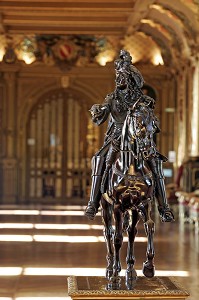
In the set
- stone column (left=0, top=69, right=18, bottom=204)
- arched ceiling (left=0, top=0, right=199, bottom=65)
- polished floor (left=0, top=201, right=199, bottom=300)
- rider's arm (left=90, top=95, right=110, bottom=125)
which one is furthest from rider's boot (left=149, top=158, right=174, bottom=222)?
stone column (left=0, top=69, right=18, bottom=204)

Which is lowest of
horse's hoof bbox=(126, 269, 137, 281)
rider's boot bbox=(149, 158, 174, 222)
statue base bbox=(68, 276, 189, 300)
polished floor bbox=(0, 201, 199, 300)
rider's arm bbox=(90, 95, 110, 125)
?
polished floor bbox=(0, 201, 199, 300)

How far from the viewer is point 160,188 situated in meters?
8.72

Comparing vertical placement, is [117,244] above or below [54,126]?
below

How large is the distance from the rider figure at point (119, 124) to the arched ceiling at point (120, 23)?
1189 centimetres

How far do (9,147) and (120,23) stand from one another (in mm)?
5580

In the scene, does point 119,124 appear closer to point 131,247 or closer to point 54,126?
point 131,247

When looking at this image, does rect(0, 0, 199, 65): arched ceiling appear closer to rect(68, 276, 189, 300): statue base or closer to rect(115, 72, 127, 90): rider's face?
rect(115, 72, 127, 90): rider's face

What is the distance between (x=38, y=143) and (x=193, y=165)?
8280 millimetres

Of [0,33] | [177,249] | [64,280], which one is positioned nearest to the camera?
[64,280]

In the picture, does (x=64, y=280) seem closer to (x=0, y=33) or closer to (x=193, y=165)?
(x=193, y=165)

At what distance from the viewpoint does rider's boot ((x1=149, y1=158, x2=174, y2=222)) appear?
28.3 ft

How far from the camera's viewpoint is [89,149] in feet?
95.4

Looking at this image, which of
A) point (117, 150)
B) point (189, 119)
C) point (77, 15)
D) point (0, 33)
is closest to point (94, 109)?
point (117, 150)

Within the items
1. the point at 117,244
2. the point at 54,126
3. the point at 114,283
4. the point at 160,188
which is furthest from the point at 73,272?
the point at 54,126
